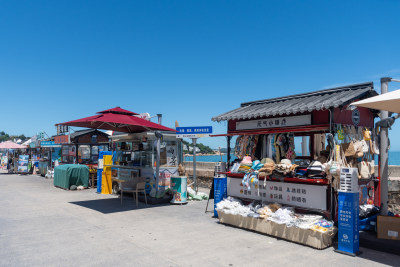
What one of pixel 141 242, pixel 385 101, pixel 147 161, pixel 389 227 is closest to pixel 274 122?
pixel 385 101

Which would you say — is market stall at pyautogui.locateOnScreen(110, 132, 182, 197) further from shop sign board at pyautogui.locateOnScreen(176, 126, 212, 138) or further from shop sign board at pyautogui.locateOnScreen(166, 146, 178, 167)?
shop sign board at pyautogui.locateOnScreen(176, 126, 212, 138)

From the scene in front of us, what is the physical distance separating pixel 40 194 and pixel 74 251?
27.8ft

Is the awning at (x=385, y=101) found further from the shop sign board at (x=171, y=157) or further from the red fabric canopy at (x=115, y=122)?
the shop sign board at (x=171, y=157)

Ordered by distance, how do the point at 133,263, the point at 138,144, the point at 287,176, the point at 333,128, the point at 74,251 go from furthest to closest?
the point at 138,144 < the point at 287,176 < the point at 333,128 < the point at 74,251 < the point at 133,263

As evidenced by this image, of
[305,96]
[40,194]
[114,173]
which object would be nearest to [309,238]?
[305,96]

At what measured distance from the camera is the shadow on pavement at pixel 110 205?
9508 millimetres

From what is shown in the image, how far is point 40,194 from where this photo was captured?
12852 millimetres

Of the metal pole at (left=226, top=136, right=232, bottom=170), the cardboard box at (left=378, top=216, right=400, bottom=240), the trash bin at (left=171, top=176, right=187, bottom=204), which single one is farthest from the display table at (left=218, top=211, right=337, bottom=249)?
the trash bin at (left=171, top=176, right=187, bottom=204)

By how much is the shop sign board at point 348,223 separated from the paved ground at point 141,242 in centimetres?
19

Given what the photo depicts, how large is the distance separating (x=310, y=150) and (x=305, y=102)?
193 centimetres

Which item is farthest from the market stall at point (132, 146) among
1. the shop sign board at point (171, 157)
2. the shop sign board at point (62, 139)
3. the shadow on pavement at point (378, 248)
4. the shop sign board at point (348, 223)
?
the shadow on pavement at point (378, 248)

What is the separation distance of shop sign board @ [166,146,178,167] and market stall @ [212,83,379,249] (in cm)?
387

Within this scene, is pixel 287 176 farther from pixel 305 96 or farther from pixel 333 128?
pixel 305 96

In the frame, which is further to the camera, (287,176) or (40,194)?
(40,194)
